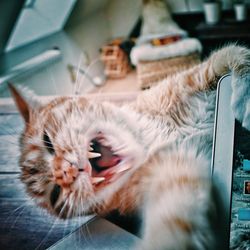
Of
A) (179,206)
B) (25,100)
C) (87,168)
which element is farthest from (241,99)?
(25,100)

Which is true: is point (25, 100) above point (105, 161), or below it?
above

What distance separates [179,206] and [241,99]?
0.88ft

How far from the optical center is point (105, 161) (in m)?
0.93

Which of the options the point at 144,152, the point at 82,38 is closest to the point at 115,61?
the point at 82,38

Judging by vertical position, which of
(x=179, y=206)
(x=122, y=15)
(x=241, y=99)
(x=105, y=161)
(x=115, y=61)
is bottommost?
(x=179, y=206)

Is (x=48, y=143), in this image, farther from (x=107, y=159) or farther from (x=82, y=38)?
(x=82, y=38)

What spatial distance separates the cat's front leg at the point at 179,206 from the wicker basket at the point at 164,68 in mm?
183

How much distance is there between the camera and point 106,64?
0.98 metres

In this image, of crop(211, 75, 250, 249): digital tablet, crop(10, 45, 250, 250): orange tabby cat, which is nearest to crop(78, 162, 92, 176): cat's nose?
crop(10, 45, 250, 250): orange tabby cat

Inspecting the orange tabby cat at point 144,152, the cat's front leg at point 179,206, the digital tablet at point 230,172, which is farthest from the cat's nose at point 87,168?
the digital tablet at point 230,172

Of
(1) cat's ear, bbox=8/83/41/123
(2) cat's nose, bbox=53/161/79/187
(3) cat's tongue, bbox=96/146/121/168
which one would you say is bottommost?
(2) cat's nose, bbox=53/161/79/187

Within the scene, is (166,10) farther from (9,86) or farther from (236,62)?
(9,86)

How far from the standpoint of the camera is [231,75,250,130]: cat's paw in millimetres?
885

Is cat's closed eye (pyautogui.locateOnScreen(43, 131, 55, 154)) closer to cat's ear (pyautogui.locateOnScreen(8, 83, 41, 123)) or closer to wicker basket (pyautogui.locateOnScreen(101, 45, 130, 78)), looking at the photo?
cat's ear (pyautogui.locateOnScreen(8, 83, 41, 123))
